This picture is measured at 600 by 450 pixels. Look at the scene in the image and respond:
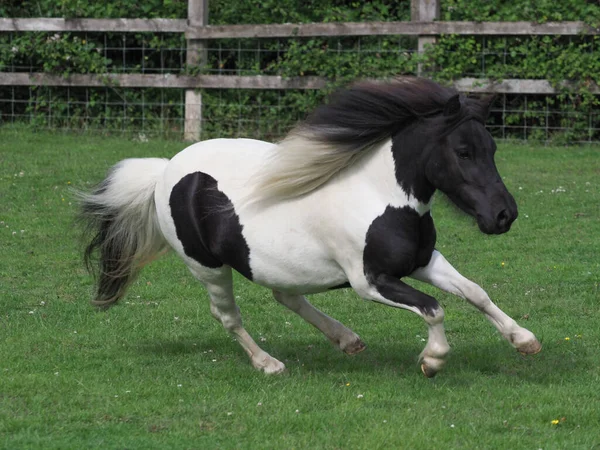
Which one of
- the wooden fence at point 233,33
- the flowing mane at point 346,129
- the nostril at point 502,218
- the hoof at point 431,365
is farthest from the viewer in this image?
A: the wooden fence at point 233,33

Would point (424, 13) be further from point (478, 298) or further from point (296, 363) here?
point (478, 298)

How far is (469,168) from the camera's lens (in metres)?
5.63

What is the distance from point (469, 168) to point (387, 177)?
18.9 inches

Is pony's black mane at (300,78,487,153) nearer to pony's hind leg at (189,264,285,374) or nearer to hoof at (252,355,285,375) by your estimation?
pony's hind leg at (189,264,285,374)

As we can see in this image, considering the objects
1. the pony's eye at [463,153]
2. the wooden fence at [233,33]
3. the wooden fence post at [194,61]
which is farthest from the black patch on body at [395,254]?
the wooden fence post at [194,61]

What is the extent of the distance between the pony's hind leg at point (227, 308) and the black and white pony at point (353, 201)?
1cm

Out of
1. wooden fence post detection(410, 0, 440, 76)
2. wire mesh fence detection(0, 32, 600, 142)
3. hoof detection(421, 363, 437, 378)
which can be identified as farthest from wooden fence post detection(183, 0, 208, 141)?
hoof detection(421, 363, 437, 378)

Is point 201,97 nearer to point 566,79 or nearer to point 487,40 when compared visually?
point 487,40

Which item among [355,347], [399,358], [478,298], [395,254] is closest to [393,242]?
[395,254]

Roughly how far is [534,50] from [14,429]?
10960 millimetres

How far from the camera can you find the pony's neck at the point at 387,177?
5809 mm

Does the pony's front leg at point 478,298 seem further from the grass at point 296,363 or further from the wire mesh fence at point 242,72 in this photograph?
the wire mesh fence at point 242,72

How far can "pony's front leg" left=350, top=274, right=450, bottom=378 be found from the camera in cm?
570

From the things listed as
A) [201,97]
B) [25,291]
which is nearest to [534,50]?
[201,97]
